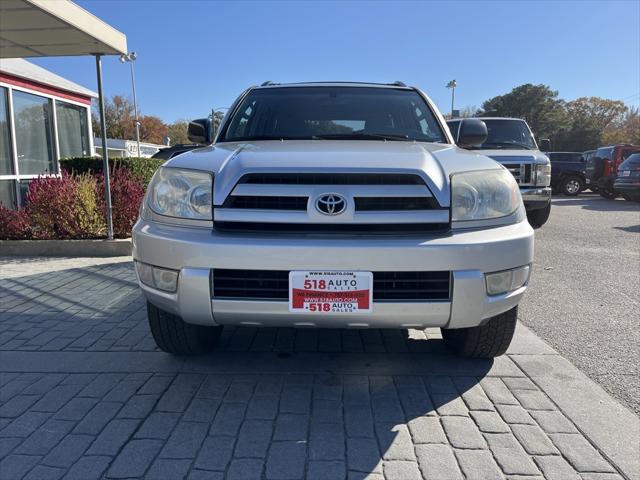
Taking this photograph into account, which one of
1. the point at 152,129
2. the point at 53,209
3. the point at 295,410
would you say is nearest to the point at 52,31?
the point at 53,209

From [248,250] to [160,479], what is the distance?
1.04m

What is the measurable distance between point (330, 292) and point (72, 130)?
1257 centimetres

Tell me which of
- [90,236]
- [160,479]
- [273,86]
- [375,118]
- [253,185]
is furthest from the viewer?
[90,236]

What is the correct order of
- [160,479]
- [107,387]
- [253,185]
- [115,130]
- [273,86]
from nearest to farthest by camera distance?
1. [160,479]
2. [253,185]
3. [107,387]
4. [273,86]
5. [115,130]

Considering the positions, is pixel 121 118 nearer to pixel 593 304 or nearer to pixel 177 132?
pixel 177 132

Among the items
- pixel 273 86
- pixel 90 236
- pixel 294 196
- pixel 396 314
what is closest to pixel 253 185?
pixel 294 196

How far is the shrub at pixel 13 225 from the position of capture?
22.5ft

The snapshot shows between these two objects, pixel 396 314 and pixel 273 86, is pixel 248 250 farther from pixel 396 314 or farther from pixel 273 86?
pixel 273 86

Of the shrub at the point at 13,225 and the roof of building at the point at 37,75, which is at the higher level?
the roof of building at the point at 37,75

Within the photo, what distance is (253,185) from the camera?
243cm

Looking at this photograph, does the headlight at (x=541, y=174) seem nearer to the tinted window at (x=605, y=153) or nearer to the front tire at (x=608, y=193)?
the front tire at (x=608, y=193)

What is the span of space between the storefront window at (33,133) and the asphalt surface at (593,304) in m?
10.4

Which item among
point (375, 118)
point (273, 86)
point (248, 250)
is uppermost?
point (273, 86)

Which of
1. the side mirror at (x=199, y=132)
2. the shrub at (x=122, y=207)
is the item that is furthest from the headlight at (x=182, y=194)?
the shrub at (x=122, y=207)
